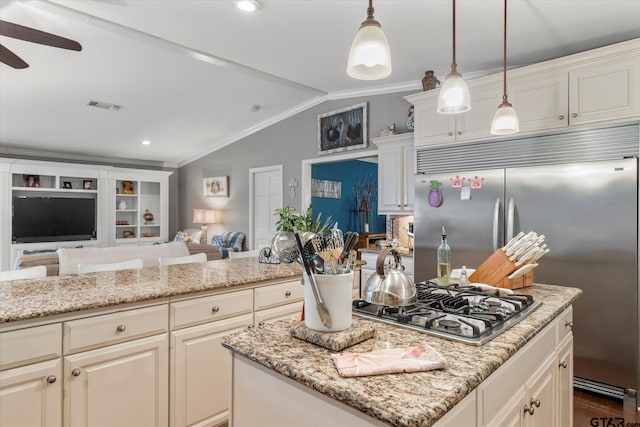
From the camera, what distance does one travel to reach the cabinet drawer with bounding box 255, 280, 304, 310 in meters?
2.28

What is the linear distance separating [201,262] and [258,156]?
3997 mm

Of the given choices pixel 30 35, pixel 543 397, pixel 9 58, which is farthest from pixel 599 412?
pixel 9 58

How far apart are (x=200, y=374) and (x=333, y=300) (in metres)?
1.27

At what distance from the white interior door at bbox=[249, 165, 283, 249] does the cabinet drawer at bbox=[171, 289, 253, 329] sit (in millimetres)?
4113

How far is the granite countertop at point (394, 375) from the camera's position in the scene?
80 cm

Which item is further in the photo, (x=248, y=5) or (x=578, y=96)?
(x=248, y=5)

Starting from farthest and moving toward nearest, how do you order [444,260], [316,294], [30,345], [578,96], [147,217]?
[147,217] → [578,96] → [444,260] → [30,345] → [316,294]

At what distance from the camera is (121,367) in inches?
68.2

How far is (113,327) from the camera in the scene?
1.70 metres

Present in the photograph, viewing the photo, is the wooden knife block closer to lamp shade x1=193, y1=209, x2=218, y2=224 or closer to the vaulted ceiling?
the vaulted ceiling

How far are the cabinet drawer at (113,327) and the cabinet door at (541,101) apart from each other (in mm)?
2919

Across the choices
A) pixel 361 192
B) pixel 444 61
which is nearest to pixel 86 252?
pixel 444 61

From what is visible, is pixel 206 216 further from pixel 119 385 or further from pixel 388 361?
pixel 388 361

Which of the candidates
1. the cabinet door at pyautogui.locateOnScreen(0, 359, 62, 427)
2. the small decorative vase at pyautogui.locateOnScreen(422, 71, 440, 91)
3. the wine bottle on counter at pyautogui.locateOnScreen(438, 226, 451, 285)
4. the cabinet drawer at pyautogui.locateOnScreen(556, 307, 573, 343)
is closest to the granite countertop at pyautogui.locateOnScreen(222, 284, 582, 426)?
the cabinet drawer at pyautogui.locateOnScreen(556, 307, 573, 343)
